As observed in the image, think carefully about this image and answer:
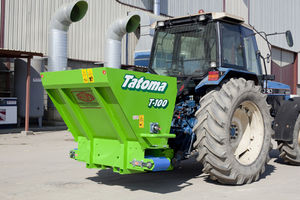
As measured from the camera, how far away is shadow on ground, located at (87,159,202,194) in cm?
550

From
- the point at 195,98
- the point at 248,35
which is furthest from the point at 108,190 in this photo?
the point at 248,35

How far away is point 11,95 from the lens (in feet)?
49.4

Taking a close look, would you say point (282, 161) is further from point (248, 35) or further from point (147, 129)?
point (147, 129)

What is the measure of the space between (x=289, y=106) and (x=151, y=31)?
424 inches

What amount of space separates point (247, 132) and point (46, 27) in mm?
11707

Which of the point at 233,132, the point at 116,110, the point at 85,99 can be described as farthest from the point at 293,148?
the point at 85,99

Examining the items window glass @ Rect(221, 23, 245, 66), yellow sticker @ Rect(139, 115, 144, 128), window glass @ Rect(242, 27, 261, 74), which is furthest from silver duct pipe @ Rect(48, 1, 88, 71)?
yellow sticker @ Rect(139, 115, 144, 128)

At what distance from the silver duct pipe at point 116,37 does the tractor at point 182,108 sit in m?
7.67

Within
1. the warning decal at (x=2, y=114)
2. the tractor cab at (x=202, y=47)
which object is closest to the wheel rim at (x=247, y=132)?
the tractor cab at (x=202, y=47)

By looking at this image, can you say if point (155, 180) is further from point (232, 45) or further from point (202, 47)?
point (232, 45)

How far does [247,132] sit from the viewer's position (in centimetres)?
620

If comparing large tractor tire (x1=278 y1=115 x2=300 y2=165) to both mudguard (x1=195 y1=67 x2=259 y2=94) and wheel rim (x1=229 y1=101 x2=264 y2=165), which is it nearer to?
wheel rim (x1=229 y1=101 x2=264 y2=165)

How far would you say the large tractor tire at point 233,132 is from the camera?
521 cm

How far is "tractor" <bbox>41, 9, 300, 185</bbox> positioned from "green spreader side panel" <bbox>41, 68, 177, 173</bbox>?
1 centimetres
